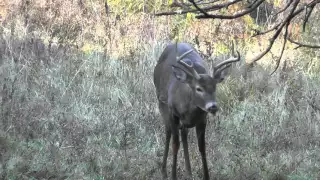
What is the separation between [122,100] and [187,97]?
2431mm

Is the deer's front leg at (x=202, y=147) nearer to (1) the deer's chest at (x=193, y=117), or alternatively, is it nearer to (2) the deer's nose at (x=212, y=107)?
(1) the deer's chest at (x=193, y=117)

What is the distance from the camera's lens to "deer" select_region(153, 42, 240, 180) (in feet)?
17.5

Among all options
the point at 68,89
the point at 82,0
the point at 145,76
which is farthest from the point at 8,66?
the point at 82,0

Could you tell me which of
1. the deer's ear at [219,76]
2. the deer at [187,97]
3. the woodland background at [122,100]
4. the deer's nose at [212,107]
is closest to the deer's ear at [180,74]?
the deer at [187,97]

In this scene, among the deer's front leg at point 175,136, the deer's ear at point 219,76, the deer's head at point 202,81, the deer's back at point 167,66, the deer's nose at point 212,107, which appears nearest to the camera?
the deer's nose at point 212,107

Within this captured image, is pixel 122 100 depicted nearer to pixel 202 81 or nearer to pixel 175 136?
pixel 175 136

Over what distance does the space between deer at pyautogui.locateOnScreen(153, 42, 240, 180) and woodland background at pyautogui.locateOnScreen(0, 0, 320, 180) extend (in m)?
0.34

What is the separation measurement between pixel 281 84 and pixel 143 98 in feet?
7.12

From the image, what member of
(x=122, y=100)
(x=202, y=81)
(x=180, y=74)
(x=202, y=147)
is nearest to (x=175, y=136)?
(x=202, y=147)

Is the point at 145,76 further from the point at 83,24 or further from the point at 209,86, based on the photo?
the point at 209,86

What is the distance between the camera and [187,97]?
5625 millimetres

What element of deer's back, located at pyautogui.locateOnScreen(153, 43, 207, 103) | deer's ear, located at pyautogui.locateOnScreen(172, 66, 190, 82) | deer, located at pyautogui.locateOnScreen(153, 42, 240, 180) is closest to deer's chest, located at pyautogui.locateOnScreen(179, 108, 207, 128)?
deer, located at pyautogui.locateOnScreen(153, 42, 240, 180)

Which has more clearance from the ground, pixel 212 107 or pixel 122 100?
pixel 212 107

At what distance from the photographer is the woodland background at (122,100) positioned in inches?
232
